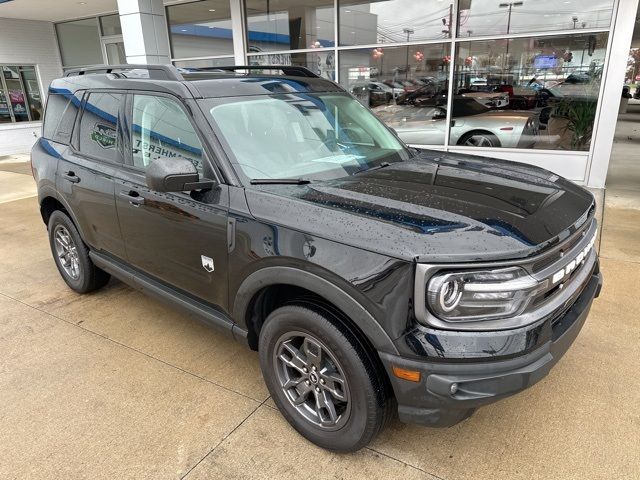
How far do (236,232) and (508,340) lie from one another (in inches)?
54.7

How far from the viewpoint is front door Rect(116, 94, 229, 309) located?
2.65 m

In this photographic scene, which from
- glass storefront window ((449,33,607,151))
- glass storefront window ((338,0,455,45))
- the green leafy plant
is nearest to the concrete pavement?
the green leafy plant

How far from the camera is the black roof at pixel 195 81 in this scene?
113 inches

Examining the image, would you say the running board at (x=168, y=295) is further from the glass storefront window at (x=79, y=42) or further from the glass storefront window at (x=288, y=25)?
the glass storefront window at (x=79, y=42)

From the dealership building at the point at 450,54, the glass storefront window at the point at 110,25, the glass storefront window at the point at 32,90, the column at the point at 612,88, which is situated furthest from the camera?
the glass storefront window at the point at 32,90

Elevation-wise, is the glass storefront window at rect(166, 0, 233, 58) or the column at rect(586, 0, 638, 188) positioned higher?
the glass storefront window at rect(166, 0, 233, 58)

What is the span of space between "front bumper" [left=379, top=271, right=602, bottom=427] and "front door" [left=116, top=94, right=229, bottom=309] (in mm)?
1176

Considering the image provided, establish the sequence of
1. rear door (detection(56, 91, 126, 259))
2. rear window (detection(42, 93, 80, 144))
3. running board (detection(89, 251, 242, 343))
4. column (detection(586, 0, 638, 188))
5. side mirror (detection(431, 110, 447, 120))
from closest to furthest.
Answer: running board (detection(89, 251, 242, 343)) < rear door (detection(56, 91, 126, 259)) < rear window (detection(42, 93, 80, 144)) < column (detection(586, 0, 638, 188)) < side mirror (detection(431, 110, 447, 120))

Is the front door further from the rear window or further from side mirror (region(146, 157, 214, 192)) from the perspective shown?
the rear window

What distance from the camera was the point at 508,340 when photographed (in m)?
1.90

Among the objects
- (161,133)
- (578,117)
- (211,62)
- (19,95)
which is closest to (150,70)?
(161,133)

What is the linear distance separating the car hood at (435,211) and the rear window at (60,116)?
228 cm

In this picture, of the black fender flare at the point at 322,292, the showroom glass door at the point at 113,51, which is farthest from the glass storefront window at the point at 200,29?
the black fender flare at the point at 322,292

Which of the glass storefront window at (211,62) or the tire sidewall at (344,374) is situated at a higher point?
the glass storefront window at (211,62)
